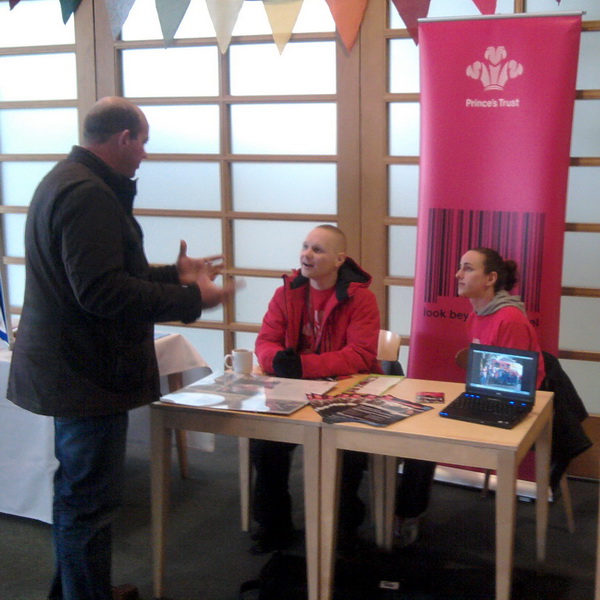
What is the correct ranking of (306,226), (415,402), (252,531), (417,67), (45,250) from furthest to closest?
(306,226)
(417,67)
(252,531)
(415,402)
(45,250)

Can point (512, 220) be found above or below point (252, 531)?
above

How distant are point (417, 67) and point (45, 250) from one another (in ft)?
6.99

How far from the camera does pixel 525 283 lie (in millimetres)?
3051

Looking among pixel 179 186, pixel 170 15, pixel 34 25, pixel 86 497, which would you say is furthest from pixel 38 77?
pixel 86 497

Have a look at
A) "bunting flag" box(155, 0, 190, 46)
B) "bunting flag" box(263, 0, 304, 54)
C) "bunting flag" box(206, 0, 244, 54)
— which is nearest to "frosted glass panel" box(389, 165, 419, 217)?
"bunting flag" box(263, 0, 304, 54)

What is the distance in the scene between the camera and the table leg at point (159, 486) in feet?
7.60

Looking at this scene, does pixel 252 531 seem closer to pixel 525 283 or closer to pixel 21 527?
pixel 21 527

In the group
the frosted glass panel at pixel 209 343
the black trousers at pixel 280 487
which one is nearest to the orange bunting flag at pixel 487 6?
the black trousers at pixel 280 487

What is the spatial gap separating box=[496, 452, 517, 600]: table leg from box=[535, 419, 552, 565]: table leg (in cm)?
48

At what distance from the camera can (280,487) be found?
106 inches

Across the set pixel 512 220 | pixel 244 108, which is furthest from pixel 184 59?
pixel 512 220

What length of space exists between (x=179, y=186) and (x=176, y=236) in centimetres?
26

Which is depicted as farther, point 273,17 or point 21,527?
point 273,17

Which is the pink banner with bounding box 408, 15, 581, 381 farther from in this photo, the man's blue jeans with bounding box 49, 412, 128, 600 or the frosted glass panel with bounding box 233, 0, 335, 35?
the man's blue jeans with bounding box 49, 412, 128, 600
